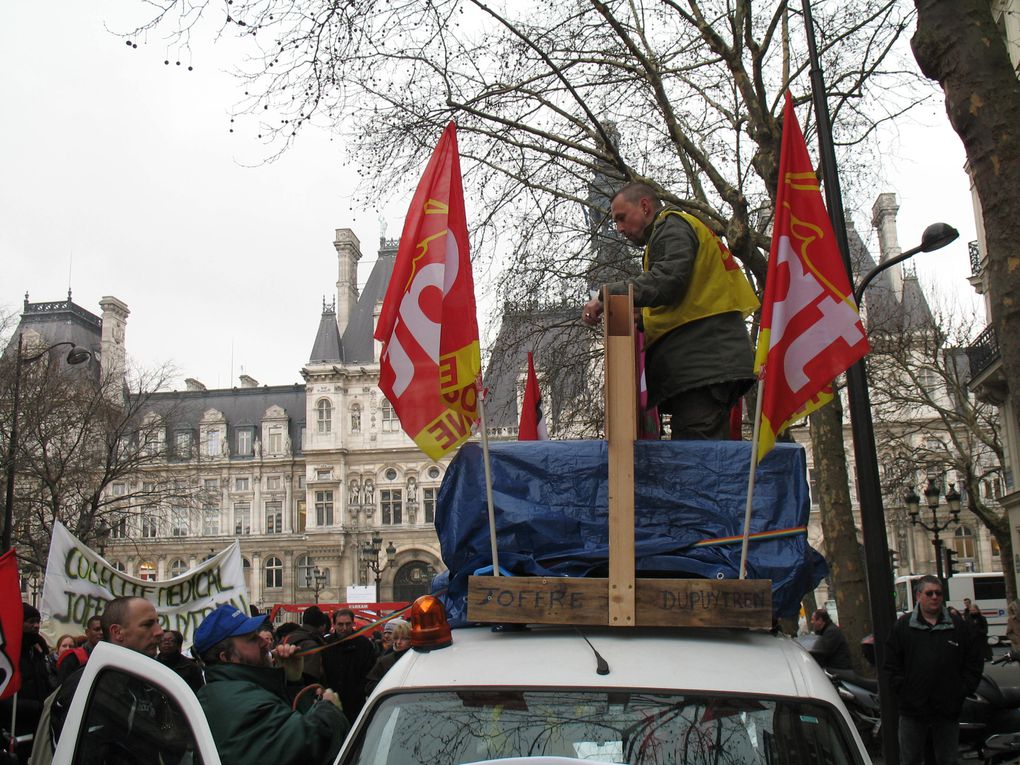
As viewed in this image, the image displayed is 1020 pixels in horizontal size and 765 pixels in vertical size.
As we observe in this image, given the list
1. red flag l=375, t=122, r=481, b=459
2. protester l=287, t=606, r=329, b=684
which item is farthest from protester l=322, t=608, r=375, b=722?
red flag l=375, t=122, r=481, b=459

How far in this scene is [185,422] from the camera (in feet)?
248

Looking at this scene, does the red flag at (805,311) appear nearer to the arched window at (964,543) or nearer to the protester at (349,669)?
the protester at (349,669)

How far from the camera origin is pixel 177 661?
7.30 meters

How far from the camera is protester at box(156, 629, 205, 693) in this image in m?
6.72

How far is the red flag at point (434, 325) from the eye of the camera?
13.1ft

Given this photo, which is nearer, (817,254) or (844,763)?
(844,763)

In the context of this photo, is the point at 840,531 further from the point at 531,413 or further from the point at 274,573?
the point at 274,573

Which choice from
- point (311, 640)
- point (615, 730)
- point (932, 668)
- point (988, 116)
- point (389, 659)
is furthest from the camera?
point (389, 659)

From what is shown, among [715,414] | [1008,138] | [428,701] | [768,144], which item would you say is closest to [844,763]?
[428,701]

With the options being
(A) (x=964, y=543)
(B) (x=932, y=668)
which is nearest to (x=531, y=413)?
(B) (x=932, y=668)

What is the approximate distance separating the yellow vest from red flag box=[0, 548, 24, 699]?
467cm

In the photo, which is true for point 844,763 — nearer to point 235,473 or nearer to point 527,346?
point 527,346

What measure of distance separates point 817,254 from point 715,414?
72 cm

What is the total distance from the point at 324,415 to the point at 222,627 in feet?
225
